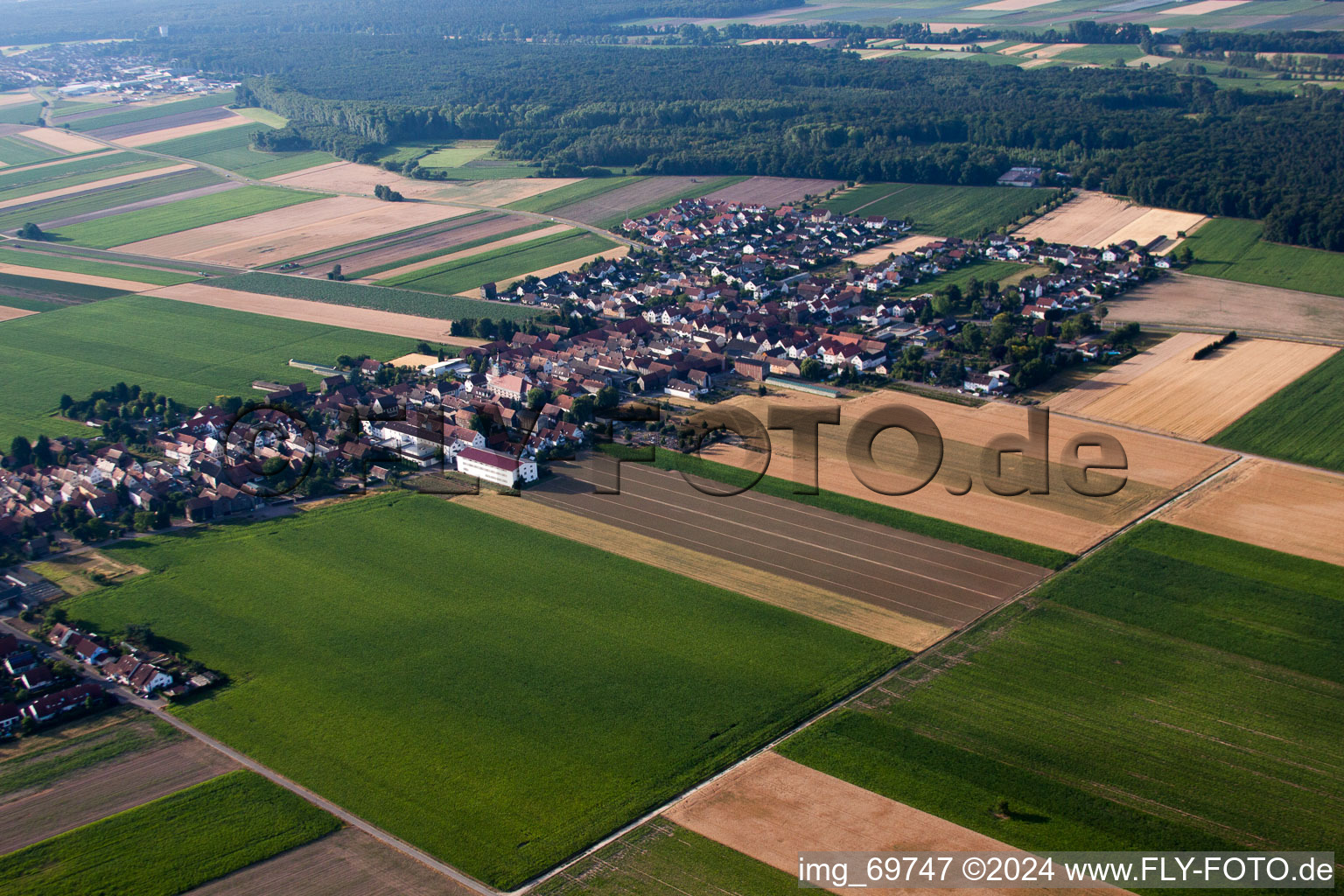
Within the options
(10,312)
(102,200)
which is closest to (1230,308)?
(10,312)

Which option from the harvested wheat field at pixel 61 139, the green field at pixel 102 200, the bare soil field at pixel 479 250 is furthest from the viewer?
the harvested wheat field at pixel 61 139

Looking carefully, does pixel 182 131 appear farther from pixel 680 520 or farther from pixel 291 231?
pixel 680 520

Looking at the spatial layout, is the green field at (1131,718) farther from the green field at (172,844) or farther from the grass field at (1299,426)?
the green field at (172,844)

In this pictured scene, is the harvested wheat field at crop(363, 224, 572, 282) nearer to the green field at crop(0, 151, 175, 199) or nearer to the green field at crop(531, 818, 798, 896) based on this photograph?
the green field at crop(0, 151, 175, 199)

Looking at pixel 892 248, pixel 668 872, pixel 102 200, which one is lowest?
pixel 668 872

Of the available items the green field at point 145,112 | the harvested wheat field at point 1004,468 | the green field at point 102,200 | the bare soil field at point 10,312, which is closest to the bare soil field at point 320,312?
the bare soil field at point 10,312

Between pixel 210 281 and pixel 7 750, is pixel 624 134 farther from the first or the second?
pixel 7 750
